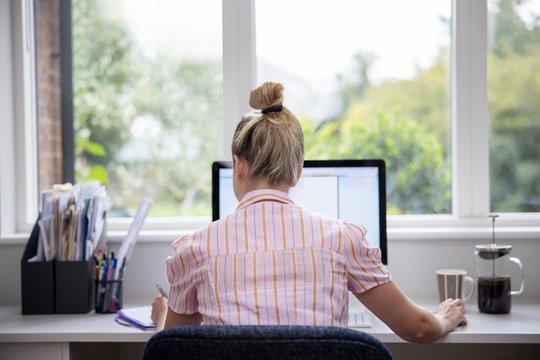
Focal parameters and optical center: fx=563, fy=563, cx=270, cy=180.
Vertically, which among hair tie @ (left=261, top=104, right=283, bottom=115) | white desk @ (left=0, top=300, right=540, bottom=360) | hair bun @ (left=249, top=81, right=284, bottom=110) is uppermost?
hair bun @ (left=249, top=81, right=284, bottom=110)

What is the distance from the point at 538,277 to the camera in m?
1.96

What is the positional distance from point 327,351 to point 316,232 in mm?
364

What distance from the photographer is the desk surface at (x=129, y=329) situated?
1463mm

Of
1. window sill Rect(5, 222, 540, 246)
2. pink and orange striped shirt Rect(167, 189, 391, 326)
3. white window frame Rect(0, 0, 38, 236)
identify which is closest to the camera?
pink and orange striped shirt Rect(167, 189, 391, 326)

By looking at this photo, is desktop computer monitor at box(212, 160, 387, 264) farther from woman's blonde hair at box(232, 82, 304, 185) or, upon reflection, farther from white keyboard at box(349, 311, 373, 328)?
woman's blonde hair at box(232, 82, 304, 185)

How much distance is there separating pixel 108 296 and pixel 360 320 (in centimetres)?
82

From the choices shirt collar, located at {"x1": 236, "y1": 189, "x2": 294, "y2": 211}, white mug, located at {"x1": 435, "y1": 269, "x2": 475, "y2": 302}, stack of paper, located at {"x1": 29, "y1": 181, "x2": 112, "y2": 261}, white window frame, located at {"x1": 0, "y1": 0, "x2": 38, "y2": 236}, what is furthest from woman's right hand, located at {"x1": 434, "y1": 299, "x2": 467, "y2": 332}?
white window frame, located at {"x1": 0, "y1": 0, "x2": 38, "y2": 236}

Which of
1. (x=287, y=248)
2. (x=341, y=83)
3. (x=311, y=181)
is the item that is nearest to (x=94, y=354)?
(x=311, y=181)

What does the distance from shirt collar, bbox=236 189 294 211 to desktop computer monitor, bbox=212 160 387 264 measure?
0.58m

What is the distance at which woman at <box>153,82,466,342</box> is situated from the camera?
3.41ft

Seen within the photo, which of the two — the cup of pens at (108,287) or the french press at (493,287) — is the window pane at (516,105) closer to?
the french press at (493,287)

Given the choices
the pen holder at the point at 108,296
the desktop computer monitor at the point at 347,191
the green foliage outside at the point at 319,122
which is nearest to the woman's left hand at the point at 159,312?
the pen holder at the point at 108,296

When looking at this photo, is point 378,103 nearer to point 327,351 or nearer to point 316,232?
point 316,232

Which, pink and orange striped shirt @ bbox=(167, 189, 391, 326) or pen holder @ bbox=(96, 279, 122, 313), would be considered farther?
pen holder @ bbox=(96, 279, 122, 313)
